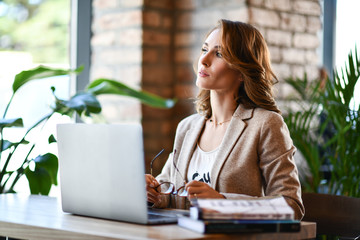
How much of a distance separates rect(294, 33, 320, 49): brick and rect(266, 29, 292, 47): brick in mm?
82

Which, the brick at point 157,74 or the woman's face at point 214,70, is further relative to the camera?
the brick at point 157,74

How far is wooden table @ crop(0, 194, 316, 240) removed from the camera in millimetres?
1357

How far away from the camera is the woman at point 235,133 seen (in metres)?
1.89

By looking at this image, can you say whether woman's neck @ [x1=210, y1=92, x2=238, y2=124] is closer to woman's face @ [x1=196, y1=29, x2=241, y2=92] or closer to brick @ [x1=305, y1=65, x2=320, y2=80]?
woman's face @ [x1=196, y1=29, x2=241, y2=92]

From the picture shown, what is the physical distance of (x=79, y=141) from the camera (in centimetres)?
163

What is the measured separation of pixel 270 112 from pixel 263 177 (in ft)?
0.74

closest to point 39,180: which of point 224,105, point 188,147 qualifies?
point 188,147

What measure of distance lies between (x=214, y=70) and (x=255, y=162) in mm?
363

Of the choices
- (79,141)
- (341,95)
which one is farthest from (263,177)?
(341,95)

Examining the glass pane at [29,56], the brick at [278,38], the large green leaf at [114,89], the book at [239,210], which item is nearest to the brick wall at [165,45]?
the brick at [278,38]

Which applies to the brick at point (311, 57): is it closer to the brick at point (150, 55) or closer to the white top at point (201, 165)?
the brick at point (150, 55)

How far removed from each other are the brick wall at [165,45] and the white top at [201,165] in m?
1.09

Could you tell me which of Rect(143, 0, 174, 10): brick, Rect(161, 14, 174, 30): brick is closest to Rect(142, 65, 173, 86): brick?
Rect(161, 14, 174, 30): brick

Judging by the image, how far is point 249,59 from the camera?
2.10 meters
